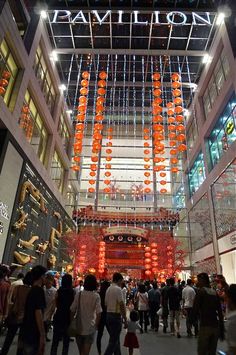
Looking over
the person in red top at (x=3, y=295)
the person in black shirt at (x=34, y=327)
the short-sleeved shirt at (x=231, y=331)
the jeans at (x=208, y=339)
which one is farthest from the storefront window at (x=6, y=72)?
the short-sleeved shirt at (x=231, y=331)

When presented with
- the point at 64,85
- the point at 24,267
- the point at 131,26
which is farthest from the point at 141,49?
the point at 24,267

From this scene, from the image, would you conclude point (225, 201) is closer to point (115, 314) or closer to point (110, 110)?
point (115, 314)

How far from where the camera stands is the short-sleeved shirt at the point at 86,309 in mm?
3658

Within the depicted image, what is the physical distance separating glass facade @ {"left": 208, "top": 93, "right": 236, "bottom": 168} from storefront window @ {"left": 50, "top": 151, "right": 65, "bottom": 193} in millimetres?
10907

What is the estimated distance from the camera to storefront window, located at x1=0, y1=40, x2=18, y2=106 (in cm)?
1082

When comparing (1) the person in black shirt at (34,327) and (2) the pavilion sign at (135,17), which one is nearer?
(1) the person in black shirt at (34,327)

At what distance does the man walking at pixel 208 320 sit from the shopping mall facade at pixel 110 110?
8208 mm

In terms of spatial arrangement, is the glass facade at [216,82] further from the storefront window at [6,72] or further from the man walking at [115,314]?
the man walking at [115,314]

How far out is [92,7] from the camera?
14.6 m

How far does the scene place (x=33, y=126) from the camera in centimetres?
1470

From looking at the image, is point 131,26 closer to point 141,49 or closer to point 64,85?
point 141,49

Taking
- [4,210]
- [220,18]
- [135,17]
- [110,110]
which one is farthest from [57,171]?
[220,18]

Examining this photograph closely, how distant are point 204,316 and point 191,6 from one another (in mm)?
15963

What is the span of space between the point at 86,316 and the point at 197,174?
19.1 metres
